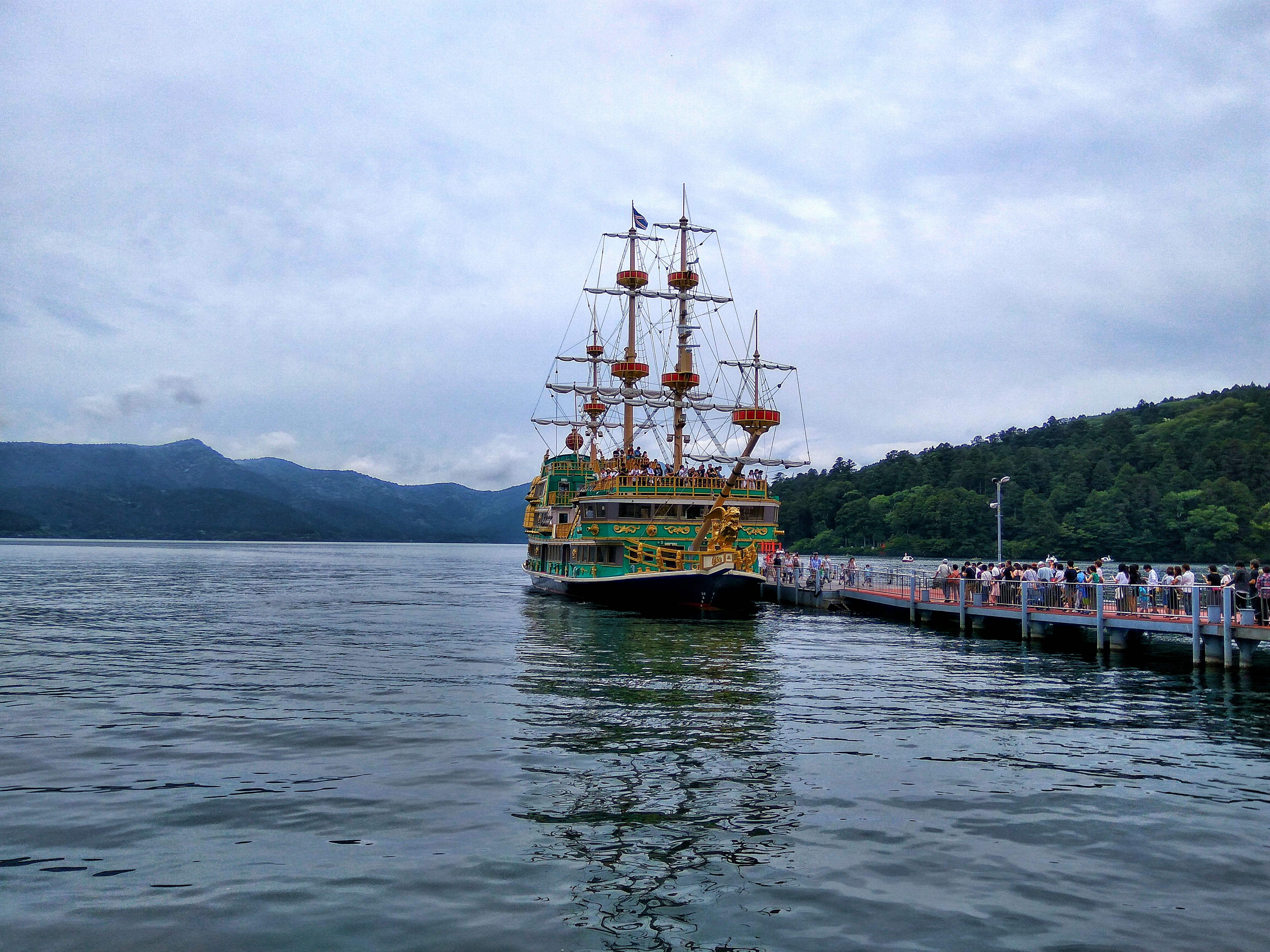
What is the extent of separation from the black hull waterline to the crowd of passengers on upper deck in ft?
23.2

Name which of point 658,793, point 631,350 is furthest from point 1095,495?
point 658,793

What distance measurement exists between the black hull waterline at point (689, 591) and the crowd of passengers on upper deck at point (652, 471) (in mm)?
7083

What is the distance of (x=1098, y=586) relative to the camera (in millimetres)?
31594

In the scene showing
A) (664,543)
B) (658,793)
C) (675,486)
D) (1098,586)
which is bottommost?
(658,793)

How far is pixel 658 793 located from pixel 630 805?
83cm

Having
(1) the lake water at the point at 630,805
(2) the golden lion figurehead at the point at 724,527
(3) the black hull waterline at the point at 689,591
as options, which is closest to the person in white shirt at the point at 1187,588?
(1) the lake water at the point at 630,805

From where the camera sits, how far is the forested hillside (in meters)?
136

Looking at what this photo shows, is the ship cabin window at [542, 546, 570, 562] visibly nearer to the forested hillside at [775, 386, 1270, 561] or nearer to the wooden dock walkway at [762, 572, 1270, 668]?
the wooden dock walkway at [762, 572, 1270, 668]

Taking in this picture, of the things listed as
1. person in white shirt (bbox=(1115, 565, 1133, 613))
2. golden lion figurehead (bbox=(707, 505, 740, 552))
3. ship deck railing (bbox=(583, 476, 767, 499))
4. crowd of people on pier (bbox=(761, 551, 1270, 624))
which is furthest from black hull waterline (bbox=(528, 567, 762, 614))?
person in white shirt (bbox=(1115, 565, 1133, 613))

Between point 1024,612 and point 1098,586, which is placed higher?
point 1098,586

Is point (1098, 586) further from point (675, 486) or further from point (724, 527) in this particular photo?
point (675, 486)

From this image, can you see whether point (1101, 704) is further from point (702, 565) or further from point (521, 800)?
point (702, 565)

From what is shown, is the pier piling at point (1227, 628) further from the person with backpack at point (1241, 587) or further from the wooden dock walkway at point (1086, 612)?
the person with backpack at point (1241, 587)

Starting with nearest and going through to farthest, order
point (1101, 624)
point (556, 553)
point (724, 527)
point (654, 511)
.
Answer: point (1101, 624) → point (724, 527) → point (654, 511) → point (556, 553)
